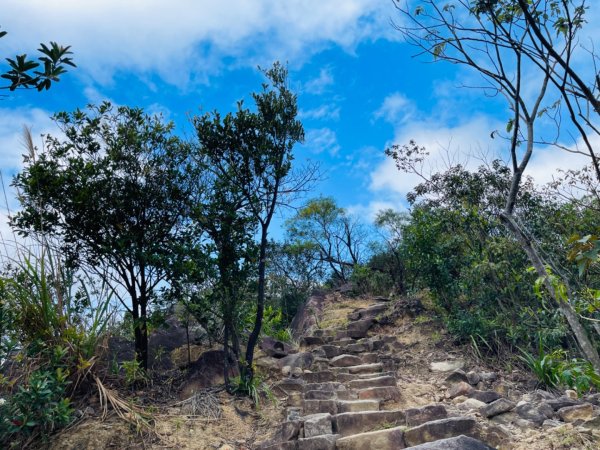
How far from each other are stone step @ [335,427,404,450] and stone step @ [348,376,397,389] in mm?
2173

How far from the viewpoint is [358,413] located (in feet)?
18.5

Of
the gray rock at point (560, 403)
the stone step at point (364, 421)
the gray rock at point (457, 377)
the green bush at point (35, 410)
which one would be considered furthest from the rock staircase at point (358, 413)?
the green bush at point (35, 410)

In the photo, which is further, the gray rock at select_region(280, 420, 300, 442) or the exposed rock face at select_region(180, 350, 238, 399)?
the exposed rock face at select_region(180, 350, 238, 399)

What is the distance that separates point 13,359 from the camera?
17.4 feet

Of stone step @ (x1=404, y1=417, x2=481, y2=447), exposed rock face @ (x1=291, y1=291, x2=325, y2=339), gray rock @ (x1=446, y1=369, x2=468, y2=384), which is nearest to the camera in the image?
stone step @ (x1=404, y1=417, x2=481, y2=447)

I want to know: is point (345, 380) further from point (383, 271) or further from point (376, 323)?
point (383, 271)

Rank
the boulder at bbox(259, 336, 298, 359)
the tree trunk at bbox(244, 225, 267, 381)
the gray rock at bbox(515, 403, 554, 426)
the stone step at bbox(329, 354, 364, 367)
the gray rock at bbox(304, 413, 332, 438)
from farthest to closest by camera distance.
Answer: the boulder at bbox(259, 336, 298, 359) < the stone step at bbox(329, 354, 364, 367) < the tree trunk at bbox(244, 225, 267, 381) < the gray rock at bbox(304, 413, 332, 438) < the gray rock at bbox(515, 403, 554, 426)

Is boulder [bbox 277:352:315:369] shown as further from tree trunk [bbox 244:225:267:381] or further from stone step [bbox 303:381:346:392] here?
tree trunk [bbox 244:225:267:381]

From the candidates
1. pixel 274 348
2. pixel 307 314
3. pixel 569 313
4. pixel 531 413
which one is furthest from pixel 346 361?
pixel 569 313

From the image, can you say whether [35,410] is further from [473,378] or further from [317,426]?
[473,378]

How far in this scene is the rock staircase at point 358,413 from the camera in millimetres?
4902

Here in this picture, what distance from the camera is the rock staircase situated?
4902 mm

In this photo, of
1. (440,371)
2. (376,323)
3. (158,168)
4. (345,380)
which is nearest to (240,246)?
(158,168)

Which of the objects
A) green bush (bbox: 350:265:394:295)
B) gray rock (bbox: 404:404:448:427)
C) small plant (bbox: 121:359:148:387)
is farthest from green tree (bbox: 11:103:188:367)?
green bush (bbox: 350:265:394:295)
